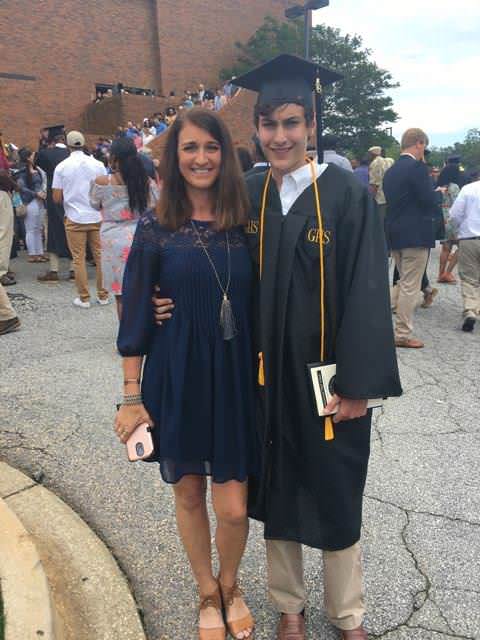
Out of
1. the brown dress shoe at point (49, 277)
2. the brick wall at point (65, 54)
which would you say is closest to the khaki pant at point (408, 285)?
the brown dress shoe at point (49, 277)

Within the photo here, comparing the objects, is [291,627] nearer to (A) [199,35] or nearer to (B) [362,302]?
(B) [362,302]

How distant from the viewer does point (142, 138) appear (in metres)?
18.5

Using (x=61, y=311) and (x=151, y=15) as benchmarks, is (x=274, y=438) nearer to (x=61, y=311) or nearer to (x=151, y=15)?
(x=61, y=311)

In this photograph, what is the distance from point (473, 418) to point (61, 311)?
460cm

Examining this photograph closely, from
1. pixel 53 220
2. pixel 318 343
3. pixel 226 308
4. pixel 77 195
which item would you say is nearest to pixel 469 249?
pixel 77 195

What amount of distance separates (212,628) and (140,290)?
4.33 feet

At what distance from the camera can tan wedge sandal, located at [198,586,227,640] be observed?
194 centimetres

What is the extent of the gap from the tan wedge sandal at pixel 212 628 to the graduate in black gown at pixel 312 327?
1.23ft

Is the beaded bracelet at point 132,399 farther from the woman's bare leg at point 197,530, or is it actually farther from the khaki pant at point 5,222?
the khaki pant at point 5,222

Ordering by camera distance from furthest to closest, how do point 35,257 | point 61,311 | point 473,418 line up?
1. point 35,257
2. point 61,311
3. point 473,418

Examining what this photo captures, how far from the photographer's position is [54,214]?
7.19 metres

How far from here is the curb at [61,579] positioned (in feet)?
6.11

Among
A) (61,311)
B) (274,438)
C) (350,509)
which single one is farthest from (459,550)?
(61,311)

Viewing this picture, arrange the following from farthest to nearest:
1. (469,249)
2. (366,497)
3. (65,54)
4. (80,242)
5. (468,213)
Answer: (65,54) < (80,242) < (469,249) < (468,213) < (366,497)
